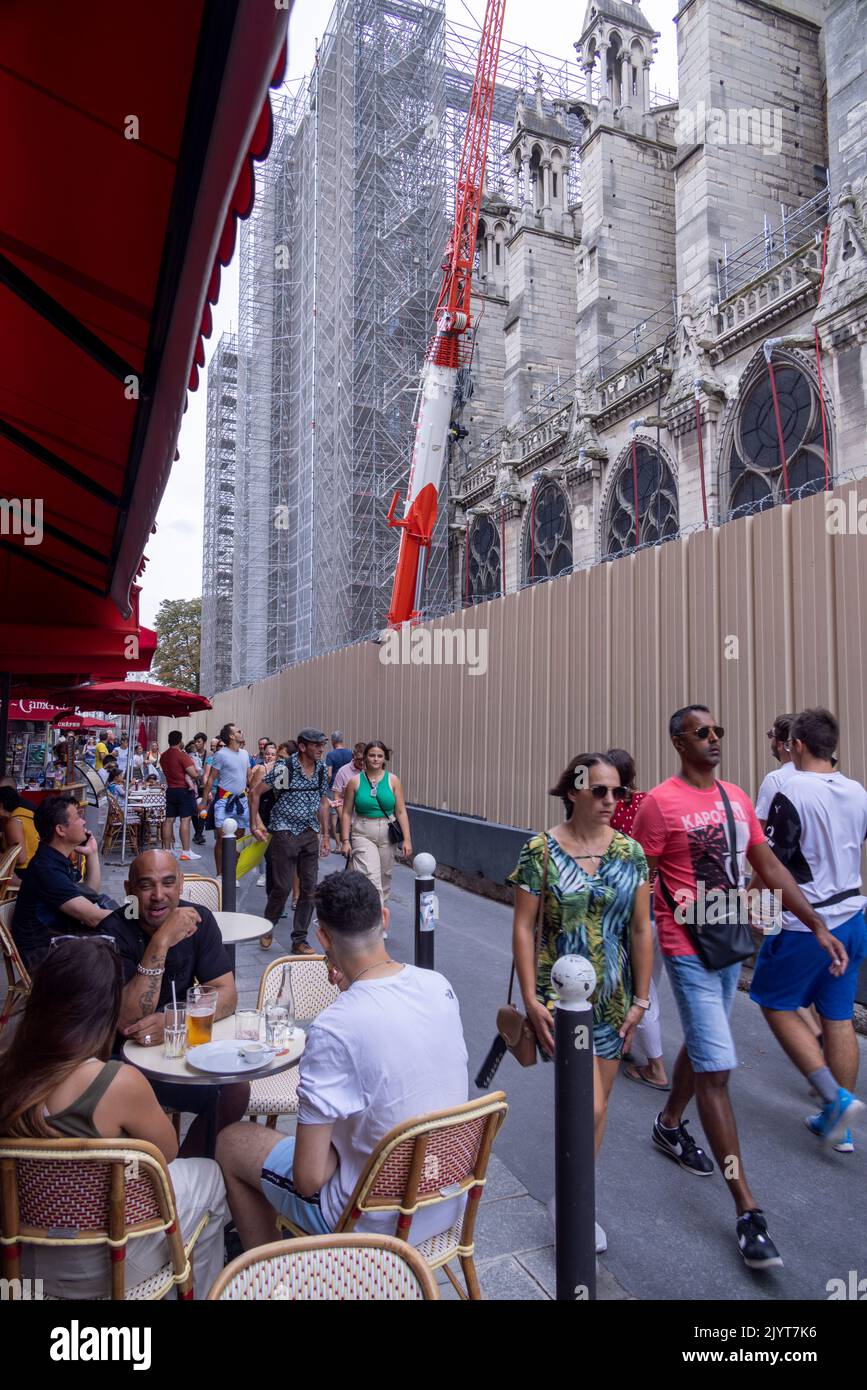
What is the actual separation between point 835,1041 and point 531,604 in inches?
252

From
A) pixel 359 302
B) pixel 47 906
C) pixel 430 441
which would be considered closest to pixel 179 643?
pixel 359 302

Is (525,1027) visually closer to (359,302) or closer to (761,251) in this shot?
(761,251)

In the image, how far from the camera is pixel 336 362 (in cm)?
2722

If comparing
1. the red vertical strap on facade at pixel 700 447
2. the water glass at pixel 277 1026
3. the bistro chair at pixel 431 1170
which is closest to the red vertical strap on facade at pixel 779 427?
the red vertical strap on facade at pixel 700 447

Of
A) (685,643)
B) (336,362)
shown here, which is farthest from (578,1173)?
(336,362)

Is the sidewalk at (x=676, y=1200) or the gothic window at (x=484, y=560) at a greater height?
the gothic window at (x=484, y=560)

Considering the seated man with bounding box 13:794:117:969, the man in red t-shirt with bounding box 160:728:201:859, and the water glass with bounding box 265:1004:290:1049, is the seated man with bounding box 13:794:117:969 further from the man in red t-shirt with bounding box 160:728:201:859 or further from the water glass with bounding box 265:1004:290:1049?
the man in red t-shirt with bounding box 160:728:201:859

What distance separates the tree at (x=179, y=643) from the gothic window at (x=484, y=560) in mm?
34212

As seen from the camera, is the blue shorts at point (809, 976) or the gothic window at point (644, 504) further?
the gothic window at point (644, 504)

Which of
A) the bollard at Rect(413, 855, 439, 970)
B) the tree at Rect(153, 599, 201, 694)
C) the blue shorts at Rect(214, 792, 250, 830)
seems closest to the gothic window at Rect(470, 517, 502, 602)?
the blue shorts at Rect(214, 792, 250, 830)

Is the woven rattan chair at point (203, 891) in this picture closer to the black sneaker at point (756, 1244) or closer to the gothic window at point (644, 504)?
the black sneaker at point (756, 1244)

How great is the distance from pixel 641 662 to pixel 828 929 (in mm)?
4101

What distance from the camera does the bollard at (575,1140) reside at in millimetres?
2330
